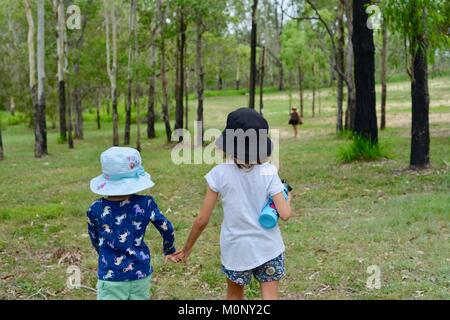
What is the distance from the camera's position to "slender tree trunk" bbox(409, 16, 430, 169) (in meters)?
12.0

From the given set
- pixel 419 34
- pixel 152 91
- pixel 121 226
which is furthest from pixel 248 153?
pixel 152 91

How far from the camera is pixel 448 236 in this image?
7602 mm

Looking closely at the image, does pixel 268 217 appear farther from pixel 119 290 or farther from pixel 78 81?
pixel 78 81

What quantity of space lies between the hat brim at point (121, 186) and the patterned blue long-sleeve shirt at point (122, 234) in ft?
0.38

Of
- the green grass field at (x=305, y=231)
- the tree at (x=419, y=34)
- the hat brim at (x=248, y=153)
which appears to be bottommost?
the green grass field at (x=305, y=231)

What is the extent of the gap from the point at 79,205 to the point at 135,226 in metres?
7.43

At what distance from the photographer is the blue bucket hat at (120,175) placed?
391cm

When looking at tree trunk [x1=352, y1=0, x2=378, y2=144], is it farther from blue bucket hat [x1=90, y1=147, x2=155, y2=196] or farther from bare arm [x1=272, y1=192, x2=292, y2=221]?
blue bucket hat [x1=90, y1=147, x2=155, y2=196]

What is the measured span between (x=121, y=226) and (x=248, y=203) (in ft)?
2.81

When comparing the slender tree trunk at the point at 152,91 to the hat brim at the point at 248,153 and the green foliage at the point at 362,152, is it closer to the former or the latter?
the green foliage at the point at 362,152

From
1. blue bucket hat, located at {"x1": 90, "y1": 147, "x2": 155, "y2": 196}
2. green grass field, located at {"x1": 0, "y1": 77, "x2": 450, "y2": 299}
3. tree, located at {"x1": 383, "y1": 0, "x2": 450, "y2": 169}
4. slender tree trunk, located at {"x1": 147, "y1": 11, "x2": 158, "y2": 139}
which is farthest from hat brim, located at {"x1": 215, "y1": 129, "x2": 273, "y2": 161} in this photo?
slender tree trunk, located at {"x1": 147, "y1": 11, "x2": 158, "y2": 139}

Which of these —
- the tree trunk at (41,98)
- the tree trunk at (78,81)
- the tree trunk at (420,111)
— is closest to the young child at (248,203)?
the tree trunk at (420,111)

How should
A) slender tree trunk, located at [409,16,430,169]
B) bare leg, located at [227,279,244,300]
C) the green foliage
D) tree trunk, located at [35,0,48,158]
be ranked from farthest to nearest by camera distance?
→ tree trunk, located at [35,0,48,158], the green foliage, slender tree trunk, located at [409,16,430,169], bare leg, located at [227,279,244,300]

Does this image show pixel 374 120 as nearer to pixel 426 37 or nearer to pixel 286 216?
pixel 426 37
